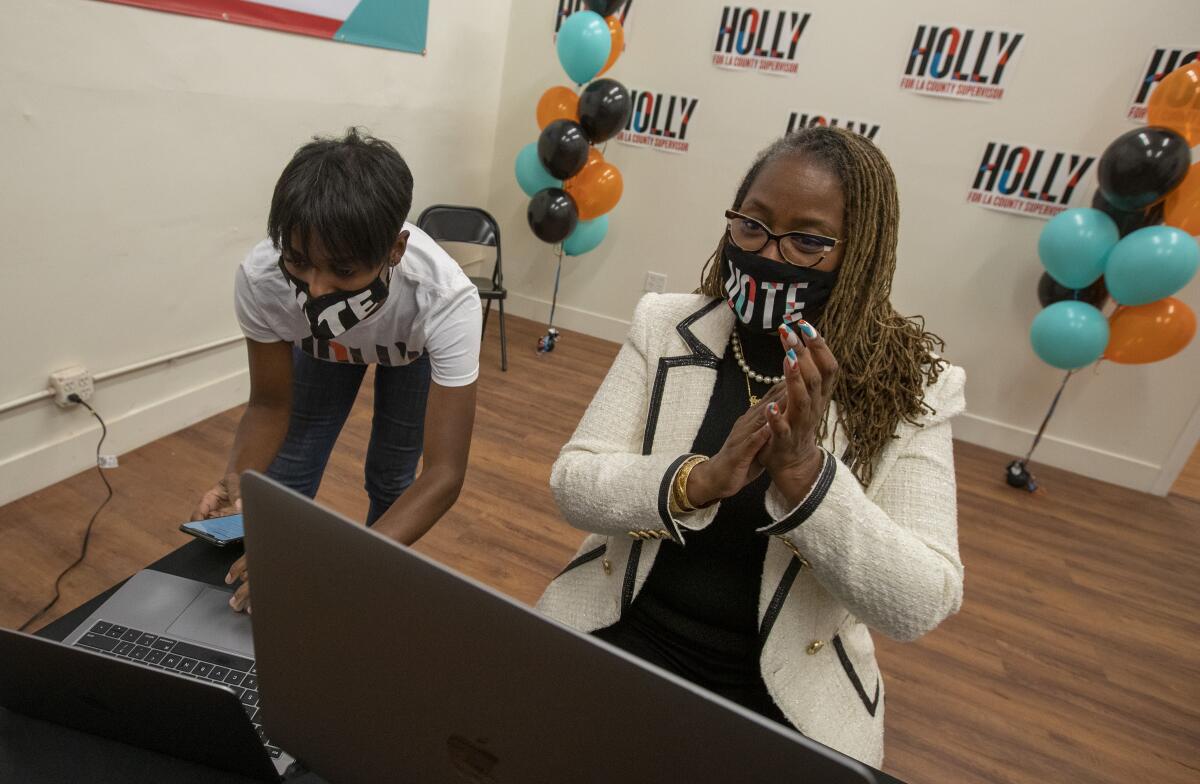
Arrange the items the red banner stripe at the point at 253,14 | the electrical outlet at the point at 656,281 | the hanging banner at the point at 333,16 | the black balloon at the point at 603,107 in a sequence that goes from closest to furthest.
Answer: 1. the red banner stripe at the point at 253,14
2. the hanging banner at the point at 333,16
3. the black balloon at the point at 603,107
4. the electrical outlet at the point at 656,281

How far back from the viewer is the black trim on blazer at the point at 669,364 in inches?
42.4

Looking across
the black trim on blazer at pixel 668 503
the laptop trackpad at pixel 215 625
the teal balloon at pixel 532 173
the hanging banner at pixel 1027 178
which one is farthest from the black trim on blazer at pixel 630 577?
the hanging banner at pixel 1027 178

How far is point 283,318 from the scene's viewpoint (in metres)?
1.19

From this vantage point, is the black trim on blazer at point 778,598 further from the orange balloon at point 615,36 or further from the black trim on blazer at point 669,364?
the orange balloon at point 615,36

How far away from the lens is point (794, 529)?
0.87 m

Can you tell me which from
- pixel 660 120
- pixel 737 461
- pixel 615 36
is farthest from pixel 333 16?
pixel 737 461

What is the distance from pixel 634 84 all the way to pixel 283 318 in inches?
127

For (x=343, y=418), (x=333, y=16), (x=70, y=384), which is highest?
(x=333, y=16)

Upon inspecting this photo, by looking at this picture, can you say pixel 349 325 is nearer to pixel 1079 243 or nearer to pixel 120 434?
pixel 120 434

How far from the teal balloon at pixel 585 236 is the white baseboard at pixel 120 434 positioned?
5.99 ft

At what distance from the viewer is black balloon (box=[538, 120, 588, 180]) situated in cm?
326

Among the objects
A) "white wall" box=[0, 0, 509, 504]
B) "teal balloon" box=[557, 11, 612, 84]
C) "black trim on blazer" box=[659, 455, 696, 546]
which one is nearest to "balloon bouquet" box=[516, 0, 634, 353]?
"teal balloon" box=[557, 11, 612, 84]

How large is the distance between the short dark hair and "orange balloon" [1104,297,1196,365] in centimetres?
329

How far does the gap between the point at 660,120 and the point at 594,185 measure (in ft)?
2.12
